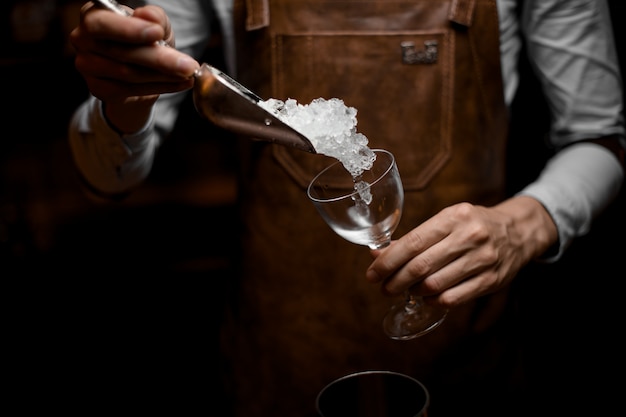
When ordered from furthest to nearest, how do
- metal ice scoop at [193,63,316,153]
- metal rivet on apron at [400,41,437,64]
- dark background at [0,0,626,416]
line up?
dark background at [0,0,626,416], metal rivet on apron at [400,41,437,64], metal ice scoop at [193,63,316,153]

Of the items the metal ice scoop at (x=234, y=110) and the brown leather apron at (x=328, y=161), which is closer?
the metal ice scoop at (x=234, y=110)

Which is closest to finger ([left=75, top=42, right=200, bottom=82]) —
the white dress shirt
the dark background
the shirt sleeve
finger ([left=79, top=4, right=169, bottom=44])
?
finger ([left=79, top=4, right=169, bottom=44])

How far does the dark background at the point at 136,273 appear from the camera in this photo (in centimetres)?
236

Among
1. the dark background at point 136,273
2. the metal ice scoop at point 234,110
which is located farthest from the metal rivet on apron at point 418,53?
the dark background at point 136,273

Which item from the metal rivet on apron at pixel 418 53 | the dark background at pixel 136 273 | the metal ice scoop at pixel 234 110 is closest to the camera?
the metal ice scoop at pixel 234 110

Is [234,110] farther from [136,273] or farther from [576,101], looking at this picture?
[136,273]

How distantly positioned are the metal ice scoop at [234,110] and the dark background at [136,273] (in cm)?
151

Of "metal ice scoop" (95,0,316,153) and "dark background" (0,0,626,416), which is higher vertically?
"metal ice scoop" (95,0,316,153)

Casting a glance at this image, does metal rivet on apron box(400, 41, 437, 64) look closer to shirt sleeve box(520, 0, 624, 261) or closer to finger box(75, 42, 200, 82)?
shirt sleeve box(520, 0, 624, 261)

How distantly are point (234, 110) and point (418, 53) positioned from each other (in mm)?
615

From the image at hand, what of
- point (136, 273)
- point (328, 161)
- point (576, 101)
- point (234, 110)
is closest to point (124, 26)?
point (234, 110)

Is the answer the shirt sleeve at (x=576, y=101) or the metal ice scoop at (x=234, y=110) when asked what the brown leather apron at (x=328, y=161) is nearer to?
the shirt sleeve at (x=576, y=101)

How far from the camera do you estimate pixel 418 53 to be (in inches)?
53.8

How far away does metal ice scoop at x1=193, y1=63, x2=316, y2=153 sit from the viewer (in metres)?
0.85
